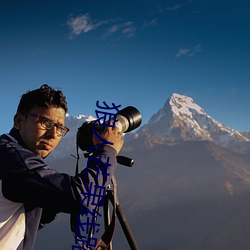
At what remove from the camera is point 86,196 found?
5.15ft

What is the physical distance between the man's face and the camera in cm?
32

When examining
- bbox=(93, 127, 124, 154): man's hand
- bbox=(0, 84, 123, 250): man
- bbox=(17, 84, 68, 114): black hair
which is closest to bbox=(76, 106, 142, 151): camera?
bbox=(93, 127, 124, 154): man's hand

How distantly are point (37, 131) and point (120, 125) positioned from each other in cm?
55

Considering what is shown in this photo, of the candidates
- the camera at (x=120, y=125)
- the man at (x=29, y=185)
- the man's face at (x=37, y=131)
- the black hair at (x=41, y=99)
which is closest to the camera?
the man at (x=29, y=185)

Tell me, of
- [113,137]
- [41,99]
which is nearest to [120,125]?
[113,137]

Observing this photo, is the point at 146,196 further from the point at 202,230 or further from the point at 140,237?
the point at 202,230

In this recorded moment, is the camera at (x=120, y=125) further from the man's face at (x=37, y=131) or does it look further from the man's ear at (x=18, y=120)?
the man's ear at (x=18, y=120)

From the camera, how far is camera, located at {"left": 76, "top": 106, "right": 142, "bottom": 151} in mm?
2160

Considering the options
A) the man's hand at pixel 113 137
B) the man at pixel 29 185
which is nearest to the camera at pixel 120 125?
the man's hand at pixel 113 137

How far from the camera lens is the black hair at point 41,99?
6.13ft

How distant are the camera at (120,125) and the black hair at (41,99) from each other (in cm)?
31

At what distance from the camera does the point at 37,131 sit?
176 cm

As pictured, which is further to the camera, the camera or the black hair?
the camera

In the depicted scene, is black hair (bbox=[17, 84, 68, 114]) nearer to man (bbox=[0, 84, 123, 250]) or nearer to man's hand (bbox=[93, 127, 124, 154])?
man (bbox=[0, 84, 123, 250])
